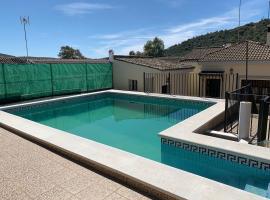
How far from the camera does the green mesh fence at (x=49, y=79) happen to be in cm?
1387

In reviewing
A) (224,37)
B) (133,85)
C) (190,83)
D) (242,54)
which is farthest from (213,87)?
(224,37)

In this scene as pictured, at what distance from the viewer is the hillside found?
109 feet

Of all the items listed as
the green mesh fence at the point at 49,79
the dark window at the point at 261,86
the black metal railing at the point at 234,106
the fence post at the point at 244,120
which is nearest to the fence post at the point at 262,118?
the fence post at the point at 244,120

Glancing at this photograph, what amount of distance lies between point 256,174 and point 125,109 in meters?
8.76

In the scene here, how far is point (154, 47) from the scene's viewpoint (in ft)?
163

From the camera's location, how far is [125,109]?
43.0 ft

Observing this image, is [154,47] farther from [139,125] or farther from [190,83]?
[139,125]

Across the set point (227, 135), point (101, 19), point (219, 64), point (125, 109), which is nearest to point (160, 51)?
point (101, 19)

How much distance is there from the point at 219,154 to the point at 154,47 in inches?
1804

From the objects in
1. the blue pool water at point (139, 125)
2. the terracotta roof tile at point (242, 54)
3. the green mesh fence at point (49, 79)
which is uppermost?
the terracotta roof tile at point (242, 54)

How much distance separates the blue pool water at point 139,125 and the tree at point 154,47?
3424cm

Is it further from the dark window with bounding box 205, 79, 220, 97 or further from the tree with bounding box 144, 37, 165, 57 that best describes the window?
the tree with bounding box 144, 37, 165, 57

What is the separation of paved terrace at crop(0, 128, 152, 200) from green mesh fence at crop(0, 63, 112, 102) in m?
9.54

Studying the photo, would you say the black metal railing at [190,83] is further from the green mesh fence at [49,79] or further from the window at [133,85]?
the green mesh fence at [49,79]
